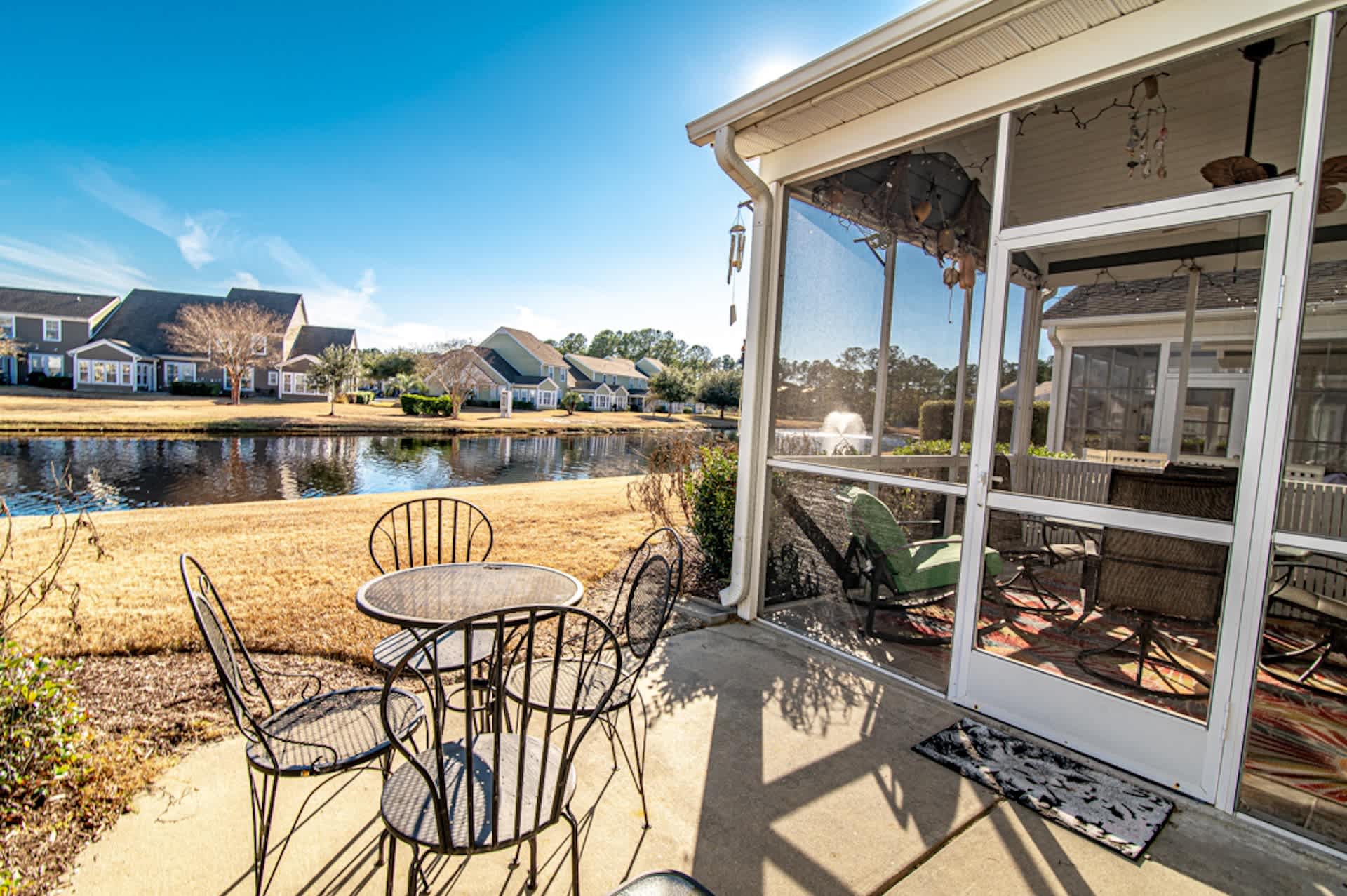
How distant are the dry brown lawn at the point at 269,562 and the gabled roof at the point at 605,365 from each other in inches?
1619

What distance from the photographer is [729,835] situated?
190 centimetres

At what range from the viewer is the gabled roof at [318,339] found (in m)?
38.8

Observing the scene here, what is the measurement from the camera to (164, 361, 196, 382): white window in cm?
3528

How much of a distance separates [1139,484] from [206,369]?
148 feet

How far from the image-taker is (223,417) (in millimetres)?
22516

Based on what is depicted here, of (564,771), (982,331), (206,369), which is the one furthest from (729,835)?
(206,369)

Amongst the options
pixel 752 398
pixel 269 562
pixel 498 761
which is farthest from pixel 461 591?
pixel 269 562

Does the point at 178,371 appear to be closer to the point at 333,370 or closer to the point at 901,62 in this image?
the point at 333,370

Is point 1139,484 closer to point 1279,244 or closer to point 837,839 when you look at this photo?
point 1279,244

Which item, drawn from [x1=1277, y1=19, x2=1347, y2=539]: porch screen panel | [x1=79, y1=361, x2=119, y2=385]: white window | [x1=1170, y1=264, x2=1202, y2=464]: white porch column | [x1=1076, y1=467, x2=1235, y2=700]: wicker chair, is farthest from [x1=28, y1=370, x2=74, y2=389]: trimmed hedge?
[x1=1277, y1=19, x2=1347, y2=539]: porch screen panel

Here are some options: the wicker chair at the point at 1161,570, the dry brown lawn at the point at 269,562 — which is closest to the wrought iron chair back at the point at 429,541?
the dry brown lawn at the point at 269,562

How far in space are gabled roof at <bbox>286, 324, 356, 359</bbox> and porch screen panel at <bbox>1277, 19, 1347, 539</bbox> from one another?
43.9 meters

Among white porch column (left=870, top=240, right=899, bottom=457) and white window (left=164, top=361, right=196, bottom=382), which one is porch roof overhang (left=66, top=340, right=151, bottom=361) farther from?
white porch column (left=870, top=240, right=899, bottom=457)

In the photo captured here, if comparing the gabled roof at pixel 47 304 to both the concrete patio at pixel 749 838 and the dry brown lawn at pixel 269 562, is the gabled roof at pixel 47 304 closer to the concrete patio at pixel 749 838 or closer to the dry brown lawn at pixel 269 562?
the dry brown lawn at pixel 269 562
